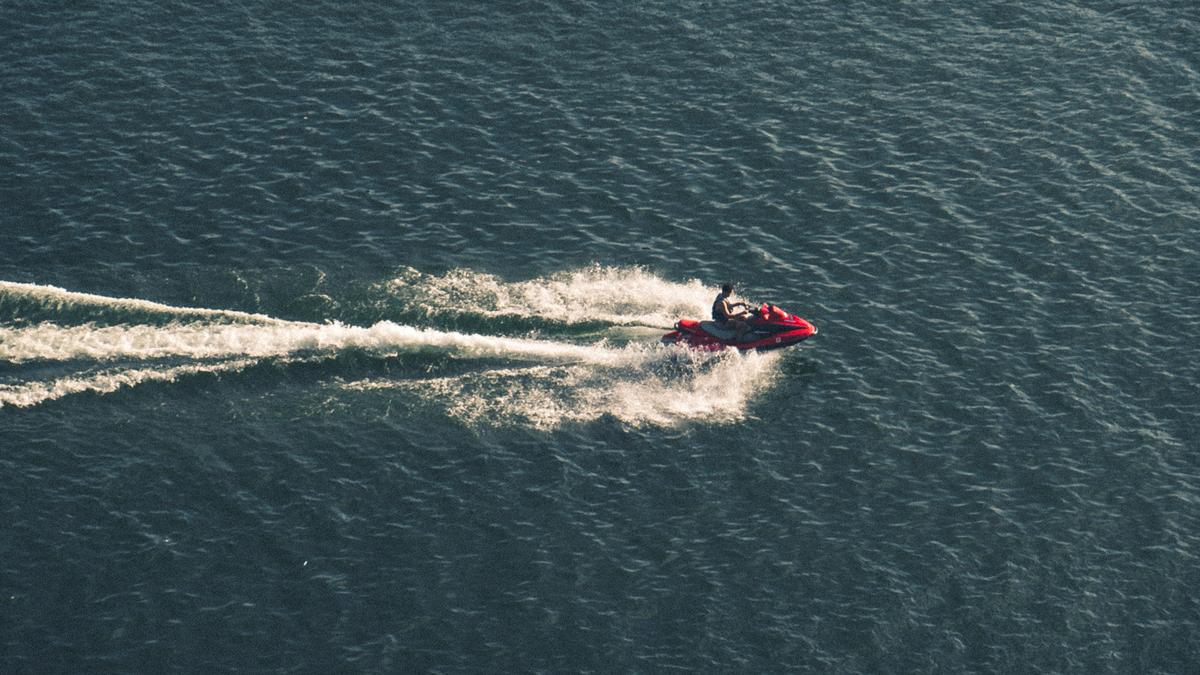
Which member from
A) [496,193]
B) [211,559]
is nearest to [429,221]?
[496,193]

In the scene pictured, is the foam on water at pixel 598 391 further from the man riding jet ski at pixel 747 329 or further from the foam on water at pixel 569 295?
the foam on water at pixel 569 295

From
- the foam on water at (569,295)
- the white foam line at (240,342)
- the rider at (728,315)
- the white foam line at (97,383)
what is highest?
the rider at (728,315)

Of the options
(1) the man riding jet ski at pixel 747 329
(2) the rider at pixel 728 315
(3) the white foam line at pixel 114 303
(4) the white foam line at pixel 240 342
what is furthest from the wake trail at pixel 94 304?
(2) the rider at pixel 728 315

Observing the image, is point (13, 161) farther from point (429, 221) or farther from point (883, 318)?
point (883, 318)

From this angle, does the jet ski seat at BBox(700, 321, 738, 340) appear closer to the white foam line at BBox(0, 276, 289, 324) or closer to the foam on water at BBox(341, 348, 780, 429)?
the foam on water at BBox(341, 348, 780, 429)

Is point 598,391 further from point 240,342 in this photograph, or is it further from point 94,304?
point 94,304

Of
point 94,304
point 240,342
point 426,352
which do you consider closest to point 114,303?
point 94,304
